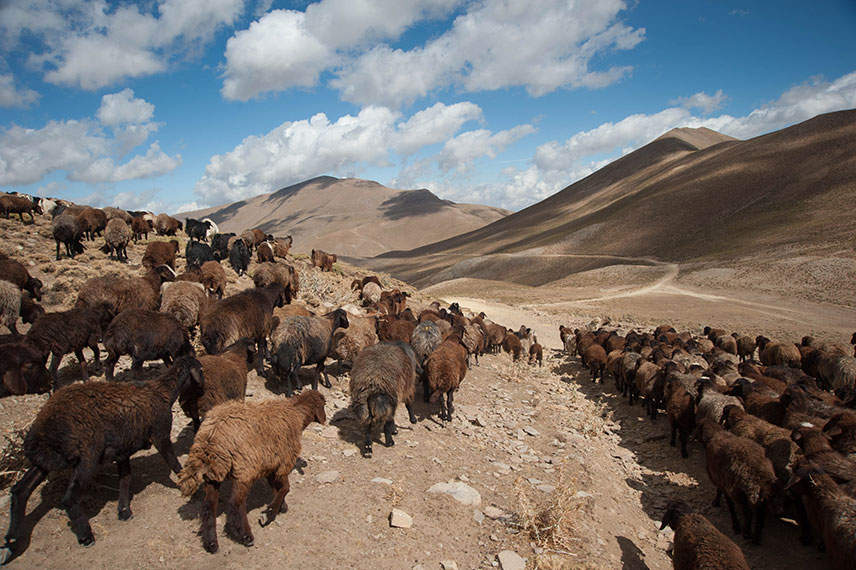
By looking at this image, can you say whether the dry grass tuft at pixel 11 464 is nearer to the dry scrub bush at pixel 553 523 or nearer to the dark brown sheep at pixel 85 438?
the dark brown sheep at pixel 85 438

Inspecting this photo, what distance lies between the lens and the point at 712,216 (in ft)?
235

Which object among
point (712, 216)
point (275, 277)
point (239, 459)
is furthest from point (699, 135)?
point (239, 459)

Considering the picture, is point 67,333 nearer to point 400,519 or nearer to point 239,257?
point 400,519

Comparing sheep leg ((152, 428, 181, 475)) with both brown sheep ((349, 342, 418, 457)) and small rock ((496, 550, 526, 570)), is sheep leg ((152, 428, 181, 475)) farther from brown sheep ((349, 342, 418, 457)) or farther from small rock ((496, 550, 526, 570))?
small rock ((496, 550, 526, 570))

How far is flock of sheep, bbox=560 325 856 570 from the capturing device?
5.05 metres

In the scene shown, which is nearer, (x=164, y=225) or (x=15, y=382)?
(x=15, y=382)

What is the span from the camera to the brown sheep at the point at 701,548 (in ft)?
15.0

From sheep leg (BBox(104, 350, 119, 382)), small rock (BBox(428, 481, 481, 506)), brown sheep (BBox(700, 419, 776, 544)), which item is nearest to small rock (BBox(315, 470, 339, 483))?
small rock (BBox(428, 481, 481, 506))

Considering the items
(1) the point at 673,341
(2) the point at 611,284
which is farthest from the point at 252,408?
(2) the point at 611,284

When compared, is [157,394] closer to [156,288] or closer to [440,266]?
[156,288]

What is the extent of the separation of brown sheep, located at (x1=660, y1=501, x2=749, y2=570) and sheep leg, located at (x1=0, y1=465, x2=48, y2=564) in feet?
22.3

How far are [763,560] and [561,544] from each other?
2997 millimetres

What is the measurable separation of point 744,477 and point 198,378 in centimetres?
768

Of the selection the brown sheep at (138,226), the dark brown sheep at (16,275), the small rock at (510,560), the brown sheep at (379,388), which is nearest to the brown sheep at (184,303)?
the dark brown sheep at (16,275)
